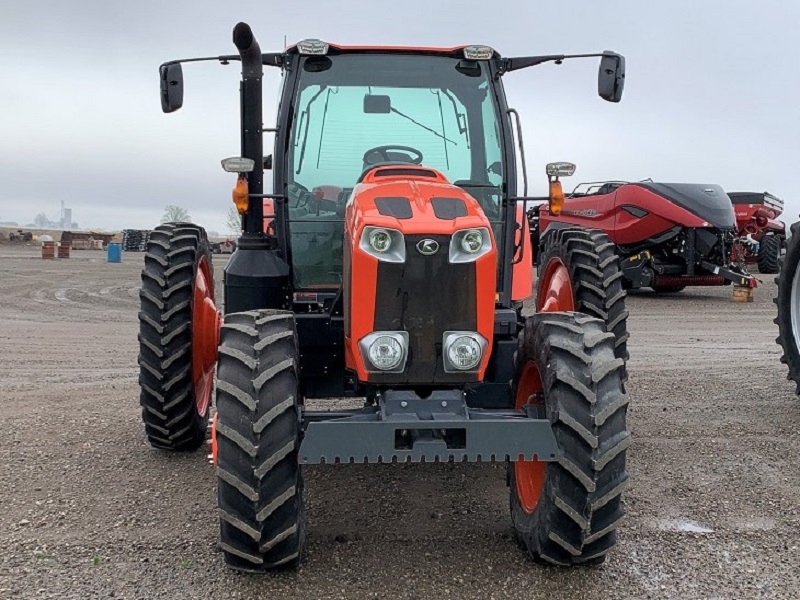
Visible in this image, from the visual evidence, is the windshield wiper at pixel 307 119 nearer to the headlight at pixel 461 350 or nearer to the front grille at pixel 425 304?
the front grille at pixel 425 304

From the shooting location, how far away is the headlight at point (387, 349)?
3.34 metres

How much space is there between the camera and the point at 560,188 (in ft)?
14.6

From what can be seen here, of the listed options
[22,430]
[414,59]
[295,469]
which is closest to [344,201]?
[414,59]

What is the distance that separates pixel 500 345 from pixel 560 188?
3.36 ft

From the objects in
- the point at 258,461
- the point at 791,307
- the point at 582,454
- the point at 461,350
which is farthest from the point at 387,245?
the point at 791,307

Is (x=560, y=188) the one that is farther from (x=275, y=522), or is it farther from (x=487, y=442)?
(x=275, y=522)

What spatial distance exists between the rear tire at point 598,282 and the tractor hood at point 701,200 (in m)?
10.2

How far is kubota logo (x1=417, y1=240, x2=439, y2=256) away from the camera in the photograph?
3.26 meters

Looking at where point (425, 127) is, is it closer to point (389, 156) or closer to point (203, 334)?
point (389, 156)

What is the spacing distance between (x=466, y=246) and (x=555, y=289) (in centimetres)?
221

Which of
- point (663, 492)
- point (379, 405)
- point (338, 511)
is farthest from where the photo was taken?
point (663, 492)

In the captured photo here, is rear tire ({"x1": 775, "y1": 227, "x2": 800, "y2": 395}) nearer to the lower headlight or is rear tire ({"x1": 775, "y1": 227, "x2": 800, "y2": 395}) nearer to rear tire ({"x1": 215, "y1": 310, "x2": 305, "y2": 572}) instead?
the lower headlight

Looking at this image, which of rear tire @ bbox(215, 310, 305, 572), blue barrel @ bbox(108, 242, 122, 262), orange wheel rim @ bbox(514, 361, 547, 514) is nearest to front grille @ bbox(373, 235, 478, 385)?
orange wheel rim @ bbox(514, 361, 547, 514)

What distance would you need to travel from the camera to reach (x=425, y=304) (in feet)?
10.9
